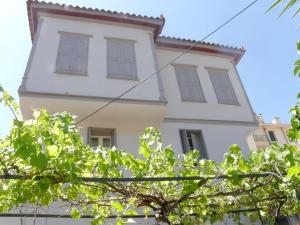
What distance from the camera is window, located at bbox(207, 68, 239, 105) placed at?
462 inches

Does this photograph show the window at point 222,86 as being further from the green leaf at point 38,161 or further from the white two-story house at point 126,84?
the green leaf at point 38,161

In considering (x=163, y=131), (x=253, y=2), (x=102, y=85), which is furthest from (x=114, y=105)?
(x=253, y=2)

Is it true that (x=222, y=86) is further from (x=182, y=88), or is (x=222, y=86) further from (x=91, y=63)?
(x=91, y=63)

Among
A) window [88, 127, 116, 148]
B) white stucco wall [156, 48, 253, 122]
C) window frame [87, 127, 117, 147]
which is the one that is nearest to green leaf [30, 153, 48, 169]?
window frame [87, 127, 117, 147]

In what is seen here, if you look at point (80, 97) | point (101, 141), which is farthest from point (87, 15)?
point (101, 141)

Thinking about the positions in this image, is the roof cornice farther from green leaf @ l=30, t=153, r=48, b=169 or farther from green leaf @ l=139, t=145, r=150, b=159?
green leaf @ l=30, t=153, r=48, b=169

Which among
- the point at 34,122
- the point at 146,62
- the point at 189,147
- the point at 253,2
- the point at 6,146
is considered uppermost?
the point at 146,62

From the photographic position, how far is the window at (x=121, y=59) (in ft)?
31.6

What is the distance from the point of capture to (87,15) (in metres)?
10.5

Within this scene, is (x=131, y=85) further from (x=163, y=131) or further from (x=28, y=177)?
(x=28, y=177)

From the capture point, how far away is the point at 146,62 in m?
10.3

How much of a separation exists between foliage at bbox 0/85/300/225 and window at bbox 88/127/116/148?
4.27 meters

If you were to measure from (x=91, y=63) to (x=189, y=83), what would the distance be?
431 centimetres

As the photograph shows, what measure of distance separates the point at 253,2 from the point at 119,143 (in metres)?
5.78
